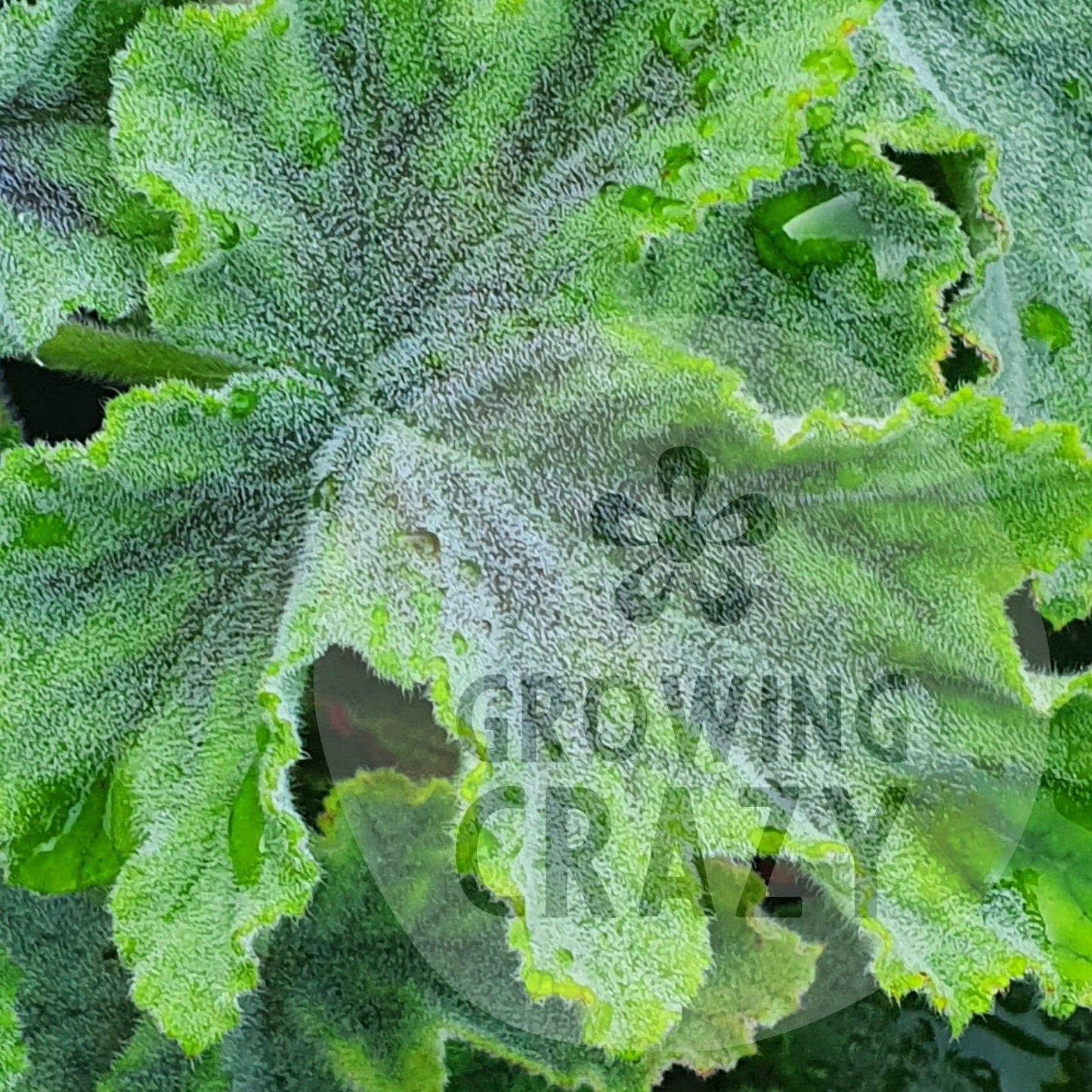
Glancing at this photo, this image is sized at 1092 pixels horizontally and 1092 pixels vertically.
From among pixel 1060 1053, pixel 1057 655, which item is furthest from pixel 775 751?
pixel 1060 1053

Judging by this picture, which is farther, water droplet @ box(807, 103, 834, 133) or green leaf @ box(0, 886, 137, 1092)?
green leaf @ box(0, 886, 137, 1092)

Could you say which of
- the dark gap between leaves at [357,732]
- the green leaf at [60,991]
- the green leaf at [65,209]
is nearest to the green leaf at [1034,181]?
the dark gap between leaves at [357,732]

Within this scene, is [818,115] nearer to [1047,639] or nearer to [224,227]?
[224,227]

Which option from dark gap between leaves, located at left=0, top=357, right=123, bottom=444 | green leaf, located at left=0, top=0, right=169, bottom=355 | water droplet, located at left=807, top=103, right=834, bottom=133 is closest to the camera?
water droplet, located at left=807, top=103, right=834, bottom=133

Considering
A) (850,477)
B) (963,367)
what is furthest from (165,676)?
(963,367)

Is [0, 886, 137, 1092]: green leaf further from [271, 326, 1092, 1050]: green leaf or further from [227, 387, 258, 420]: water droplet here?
[227, 387, 258, 420]: water droplet

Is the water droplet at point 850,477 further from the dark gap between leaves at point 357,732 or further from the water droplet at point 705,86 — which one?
the dark gap between leaves at point 357,732

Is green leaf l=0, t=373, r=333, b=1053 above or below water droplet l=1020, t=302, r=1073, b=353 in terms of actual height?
below
